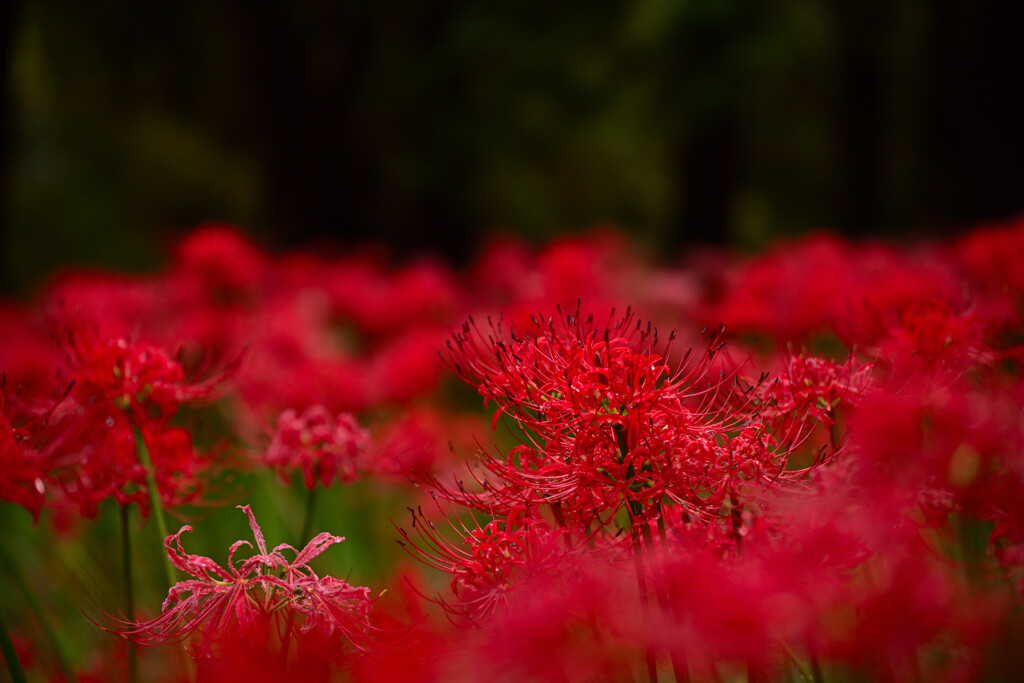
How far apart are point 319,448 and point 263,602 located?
45cm

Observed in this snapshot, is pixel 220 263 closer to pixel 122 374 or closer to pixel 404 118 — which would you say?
pixel 122 374

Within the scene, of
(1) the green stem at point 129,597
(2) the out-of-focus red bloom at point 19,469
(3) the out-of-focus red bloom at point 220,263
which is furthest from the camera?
(3) the out-of-focus red bloom at point 220,263

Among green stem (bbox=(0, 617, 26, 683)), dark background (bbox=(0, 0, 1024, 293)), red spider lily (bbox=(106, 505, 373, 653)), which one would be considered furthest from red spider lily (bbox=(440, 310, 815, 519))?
dark background (bbox=(0, 0, 1024, 293))

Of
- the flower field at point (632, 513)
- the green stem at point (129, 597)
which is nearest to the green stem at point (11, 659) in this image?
the flower field at point (632, 513)

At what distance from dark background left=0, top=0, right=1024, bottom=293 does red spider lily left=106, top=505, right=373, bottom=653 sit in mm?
3580

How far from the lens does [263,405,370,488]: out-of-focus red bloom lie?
3.90ft

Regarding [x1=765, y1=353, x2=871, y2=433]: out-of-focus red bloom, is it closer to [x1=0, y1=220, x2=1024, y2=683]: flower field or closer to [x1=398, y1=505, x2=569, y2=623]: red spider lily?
[x1=0, y1=220, x2=1024, y2=683]: flower field

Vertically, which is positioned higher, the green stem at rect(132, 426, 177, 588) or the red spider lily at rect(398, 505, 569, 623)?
the green stem at rect(132, 426, 177, 588)

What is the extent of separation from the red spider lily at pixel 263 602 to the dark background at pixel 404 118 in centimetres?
358

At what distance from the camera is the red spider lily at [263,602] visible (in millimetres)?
728

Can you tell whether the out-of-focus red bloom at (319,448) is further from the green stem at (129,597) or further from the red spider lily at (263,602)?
the red spider lily at (263,602)

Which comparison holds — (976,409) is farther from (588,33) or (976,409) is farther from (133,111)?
(133,111)

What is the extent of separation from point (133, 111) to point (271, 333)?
2.92m

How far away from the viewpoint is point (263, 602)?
76cm
